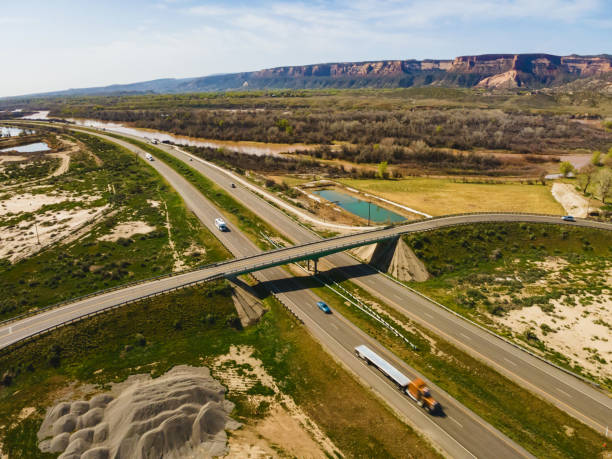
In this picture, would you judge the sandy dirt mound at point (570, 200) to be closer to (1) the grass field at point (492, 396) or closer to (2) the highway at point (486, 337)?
(2) the highway at point (486, 337)

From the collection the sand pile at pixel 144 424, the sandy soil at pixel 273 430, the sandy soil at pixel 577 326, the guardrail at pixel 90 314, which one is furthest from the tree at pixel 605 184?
the sand pile at pixel 144 424

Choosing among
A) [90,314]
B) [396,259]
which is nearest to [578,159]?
[396,259]

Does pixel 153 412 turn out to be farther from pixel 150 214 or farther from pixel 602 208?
pixel 602 208

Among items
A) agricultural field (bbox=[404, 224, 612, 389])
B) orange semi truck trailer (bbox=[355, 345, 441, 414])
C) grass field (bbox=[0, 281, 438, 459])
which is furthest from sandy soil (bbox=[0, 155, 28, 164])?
orange semi truck trailer (bbox=[355, 345, 441, 414])

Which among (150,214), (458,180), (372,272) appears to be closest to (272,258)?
(372,272)

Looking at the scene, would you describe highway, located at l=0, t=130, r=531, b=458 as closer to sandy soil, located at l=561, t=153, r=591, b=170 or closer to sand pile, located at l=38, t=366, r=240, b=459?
sand pile, located at l=38, t=366, r=240, b=459
